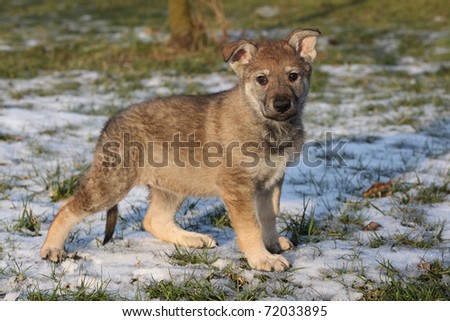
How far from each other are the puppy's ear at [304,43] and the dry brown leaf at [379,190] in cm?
159

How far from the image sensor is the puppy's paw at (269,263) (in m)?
3.73

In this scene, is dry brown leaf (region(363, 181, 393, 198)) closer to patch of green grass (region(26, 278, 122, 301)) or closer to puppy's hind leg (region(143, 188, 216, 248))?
puppy's hind leg (region(143, 188, 216, 248))

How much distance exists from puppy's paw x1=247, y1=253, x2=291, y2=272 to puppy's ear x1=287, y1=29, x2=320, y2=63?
1598 millimetres

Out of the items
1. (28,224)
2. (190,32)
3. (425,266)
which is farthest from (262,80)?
(190,32)

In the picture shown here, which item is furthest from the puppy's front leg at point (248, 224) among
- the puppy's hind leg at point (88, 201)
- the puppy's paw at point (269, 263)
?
the puppy's hind leg at point (88, 201)

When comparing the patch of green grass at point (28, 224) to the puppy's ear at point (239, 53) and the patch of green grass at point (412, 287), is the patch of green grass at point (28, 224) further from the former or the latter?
the patch of green grass at point (412, 287)

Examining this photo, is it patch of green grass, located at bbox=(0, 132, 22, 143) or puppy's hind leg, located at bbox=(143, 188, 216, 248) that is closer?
puppy's hind leg, located at bbox=(143, 188, 216, 248)

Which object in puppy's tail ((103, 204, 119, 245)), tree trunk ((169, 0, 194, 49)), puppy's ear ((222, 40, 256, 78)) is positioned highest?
puppy's ear ((222, 40, 256, 78))

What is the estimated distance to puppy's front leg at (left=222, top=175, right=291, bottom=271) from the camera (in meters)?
3.80

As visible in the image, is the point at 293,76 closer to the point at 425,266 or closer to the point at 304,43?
the point at 304,43

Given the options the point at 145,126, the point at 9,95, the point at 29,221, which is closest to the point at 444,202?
the point at 145,126

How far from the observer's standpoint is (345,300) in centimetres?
329

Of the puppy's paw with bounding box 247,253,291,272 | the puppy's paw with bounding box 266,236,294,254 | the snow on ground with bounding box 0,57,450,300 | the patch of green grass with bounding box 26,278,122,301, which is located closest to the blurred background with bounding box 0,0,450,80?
the snow on ground with bounding box 0,57,450,300
